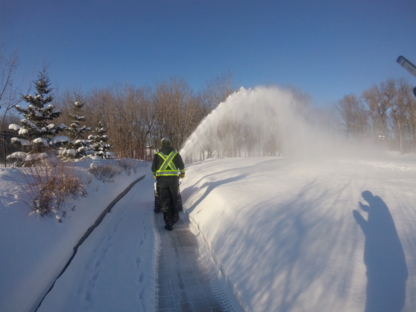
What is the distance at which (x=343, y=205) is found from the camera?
4430 mm

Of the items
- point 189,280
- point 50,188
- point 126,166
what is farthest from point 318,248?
point 126,166

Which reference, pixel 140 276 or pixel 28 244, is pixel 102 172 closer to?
pixel 28 244

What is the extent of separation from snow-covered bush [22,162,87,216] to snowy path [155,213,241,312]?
2.41 metres

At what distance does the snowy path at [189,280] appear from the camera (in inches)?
121

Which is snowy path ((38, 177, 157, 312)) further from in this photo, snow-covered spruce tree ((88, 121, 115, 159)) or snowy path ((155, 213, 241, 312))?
snow-covered spruce tree ((88, 121, 115, 159))

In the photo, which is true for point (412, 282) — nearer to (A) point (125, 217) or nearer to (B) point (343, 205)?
(B) point (343, 205)

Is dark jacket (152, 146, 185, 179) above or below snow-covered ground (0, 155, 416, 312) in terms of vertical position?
above

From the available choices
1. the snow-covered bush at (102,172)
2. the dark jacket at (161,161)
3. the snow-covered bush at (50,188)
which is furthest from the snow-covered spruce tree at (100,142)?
the dark jacket at (161,161)

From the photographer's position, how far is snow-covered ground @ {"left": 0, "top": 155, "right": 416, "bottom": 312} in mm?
2541

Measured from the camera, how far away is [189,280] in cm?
363

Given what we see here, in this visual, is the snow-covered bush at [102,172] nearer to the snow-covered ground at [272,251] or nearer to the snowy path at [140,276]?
the snow-covered ground at [272,251]

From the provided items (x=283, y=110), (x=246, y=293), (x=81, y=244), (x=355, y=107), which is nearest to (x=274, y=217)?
(x=246, y=293)

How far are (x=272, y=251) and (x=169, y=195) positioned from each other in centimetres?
333

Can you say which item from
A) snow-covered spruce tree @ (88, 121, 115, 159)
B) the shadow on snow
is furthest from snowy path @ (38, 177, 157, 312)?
snow-covered spruce tree @ (88, 121, 115, 159)
